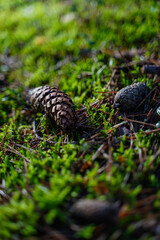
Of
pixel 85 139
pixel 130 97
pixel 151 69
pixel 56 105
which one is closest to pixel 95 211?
pixel 85 139

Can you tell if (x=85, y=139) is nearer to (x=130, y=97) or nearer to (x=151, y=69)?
(x=130, y=97)

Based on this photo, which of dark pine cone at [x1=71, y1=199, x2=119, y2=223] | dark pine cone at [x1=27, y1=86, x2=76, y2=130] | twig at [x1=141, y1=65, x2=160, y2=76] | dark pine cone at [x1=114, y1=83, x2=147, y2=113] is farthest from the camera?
twig at [x1=141, y1=65, x2=160, y2=76]

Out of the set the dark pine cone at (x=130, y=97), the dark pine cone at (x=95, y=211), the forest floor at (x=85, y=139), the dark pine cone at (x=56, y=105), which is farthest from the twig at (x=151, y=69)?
the dark pine cone at (x=95, y=211)

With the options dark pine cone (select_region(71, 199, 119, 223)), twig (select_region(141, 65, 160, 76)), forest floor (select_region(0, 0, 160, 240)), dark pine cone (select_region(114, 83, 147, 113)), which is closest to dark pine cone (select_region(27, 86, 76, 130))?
forest floor (select_region(0, 0, 160, 240))

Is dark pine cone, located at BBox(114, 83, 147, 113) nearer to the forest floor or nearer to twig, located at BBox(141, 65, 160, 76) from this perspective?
the forest floor

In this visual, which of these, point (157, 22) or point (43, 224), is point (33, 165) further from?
point (157, 22)
